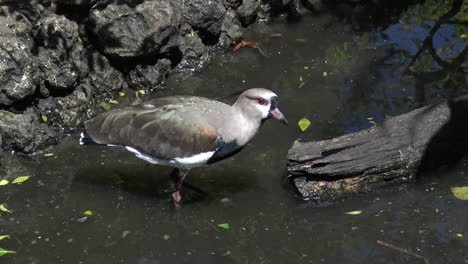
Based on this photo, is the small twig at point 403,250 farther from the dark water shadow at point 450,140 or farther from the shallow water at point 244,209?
the dark water shadow at point 450,140

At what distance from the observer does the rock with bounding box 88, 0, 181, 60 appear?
733 cm

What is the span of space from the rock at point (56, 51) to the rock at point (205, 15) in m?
1.63

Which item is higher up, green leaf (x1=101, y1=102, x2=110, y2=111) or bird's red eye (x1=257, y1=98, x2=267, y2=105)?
bird's red eye (x1=257, y1=98, x2=267, y2=105)

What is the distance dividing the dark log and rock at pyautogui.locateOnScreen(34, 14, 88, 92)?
2715mm

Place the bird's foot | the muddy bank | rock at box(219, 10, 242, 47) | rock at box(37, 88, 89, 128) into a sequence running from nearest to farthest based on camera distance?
1. the bird's foot
2. the muddy bank
3. rock at box(37, 88, 89, 128)
4. rock at box(219, 10, 242, 47)

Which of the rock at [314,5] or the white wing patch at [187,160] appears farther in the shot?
the rock at [314,5]

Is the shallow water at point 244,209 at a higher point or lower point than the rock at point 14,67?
lower

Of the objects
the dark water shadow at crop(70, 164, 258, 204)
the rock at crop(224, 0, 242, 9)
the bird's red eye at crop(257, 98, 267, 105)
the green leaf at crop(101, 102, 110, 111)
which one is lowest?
the dark water shadow at crop(70, 164, 258, 204)

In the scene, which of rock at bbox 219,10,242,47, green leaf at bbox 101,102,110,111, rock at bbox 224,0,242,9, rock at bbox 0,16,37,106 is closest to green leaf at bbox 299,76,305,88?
rock at bbox 219,10,242,47

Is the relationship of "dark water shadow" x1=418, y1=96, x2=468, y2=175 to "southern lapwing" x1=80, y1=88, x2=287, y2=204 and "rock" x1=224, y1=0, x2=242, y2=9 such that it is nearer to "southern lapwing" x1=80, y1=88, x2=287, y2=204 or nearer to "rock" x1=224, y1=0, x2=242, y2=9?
"southern lapwing" x1=80, y1=88, x2=287, y2=204

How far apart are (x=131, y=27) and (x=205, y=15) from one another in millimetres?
1221

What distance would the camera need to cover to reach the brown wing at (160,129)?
18.9ft

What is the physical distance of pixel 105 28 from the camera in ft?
24.0

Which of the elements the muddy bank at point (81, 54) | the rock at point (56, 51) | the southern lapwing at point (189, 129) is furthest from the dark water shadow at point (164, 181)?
the rock at point (56, 51)
